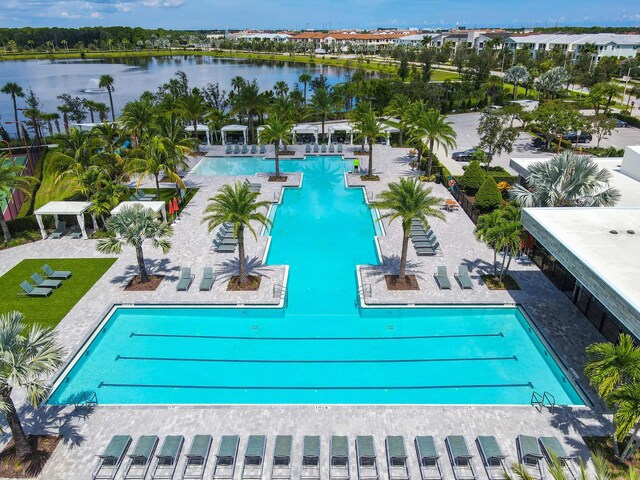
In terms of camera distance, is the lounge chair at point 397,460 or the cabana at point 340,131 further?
the cabana at point 340,131

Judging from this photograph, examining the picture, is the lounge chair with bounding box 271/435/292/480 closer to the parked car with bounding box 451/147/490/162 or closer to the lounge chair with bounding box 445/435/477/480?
the lounge chair with bounding box 445/435/477/480

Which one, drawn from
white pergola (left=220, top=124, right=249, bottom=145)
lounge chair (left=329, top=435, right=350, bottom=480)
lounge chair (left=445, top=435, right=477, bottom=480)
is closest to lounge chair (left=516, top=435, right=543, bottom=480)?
lounge chair (left=445, top=435, right=477, bottom=480)

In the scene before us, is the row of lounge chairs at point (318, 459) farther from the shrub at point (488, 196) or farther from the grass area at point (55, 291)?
the shrub at point (488, 196)

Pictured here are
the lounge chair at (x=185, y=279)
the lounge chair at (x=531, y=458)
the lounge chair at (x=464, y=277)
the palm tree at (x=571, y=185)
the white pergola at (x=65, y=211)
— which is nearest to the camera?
the lounge chair at (x=531, y=458)

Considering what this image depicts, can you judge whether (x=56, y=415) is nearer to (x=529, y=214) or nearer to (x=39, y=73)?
(x=529, y=214)

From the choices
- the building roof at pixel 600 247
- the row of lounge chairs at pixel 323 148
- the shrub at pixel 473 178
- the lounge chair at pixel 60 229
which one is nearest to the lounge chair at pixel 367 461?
the building roof at pixel 600 247

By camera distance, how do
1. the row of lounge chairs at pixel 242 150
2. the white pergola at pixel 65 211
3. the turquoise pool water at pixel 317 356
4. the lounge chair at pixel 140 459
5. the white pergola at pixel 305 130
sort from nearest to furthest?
1. the lounge chair at pixel 140 459
2. the turquoise pool water at pixel 317 356
3. the white pergola at pixel 65 211
4. the row of lounge chairs at pixel 242 150
5. the white pergola at pixel 305 130

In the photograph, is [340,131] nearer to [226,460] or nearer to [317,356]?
[317,356]

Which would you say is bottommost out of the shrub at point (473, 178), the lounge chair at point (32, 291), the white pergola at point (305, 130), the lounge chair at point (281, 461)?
the lounge chair at point (281, 461)
